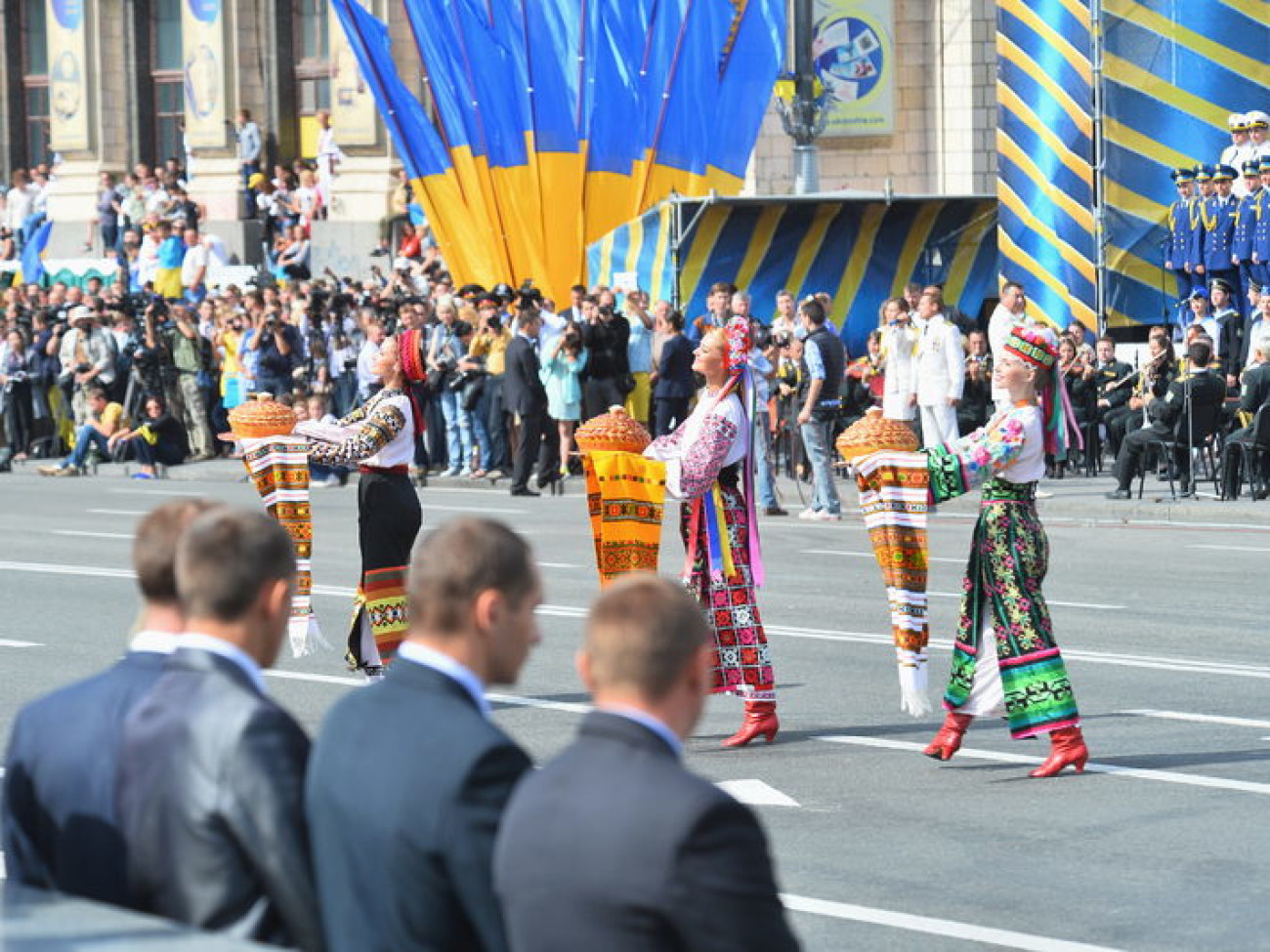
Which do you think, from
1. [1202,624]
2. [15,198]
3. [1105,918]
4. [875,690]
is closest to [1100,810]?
[1105,918]

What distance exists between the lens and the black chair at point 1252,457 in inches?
853

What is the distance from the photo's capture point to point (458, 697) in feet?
13.9

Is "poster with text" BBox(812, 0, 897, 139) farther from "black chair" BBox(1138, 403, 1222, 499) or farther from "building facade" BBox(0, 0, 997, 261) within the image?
"black chair" BBox(1138, 403, 1222, 499)

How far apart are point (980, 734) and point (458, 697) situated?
7.28 m

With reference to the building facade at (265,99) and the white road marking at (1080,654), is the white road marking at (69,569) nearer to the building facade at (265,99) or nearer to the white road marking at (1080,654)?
the white road marking at (1080,654)

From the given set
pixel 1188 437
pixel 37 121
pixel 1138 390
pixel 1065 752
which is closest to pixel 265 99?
pixel 37 121

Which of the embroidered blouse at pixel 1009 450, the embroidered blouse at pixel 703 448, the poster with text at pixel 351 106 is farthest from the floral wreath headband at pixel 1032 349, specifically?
the poster with text at pixel 351 106

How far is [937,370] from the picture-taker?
74.4 feet

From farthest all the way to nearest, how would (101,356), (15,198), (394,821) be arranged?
1. (15,198)
2. (101,356)
3. (394,821)

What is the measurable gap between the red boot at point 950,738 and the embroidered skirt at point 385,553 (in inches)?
106

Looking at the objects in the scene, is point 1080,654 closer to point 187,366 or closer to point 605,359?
point 605,359

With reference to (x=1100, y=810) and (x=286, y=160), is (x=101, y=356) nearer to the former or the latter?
(x=286, y=160)

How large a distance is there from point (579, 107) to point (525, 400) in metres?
6.20

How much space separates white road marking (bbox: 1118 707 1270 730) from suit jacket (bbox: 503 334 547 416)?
13617 mm
